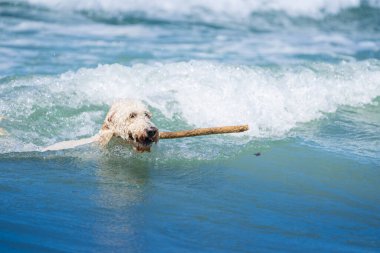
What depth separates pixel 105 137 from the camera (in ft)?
22.9

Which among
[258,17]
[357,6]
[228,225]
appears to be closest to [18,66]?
[228,225]

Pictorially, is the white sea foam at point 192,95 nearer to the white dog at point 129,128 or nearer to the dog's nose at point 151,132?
the white dog at point 129,128

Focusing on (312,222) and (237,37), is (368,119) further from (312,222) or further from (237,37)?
(237,37)

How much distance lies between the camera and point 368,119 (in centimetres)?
1027

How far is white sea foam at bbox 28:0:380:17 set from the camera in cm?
2114

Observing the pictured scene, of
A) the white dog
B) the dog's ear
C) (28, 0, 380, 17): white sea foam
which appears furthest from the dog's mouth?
(28, 0, 380, 17): white sea foam

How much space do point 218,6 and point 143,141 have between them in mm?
16651

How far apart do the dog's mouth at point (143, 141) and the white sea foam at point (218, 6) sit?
1507 centimetres

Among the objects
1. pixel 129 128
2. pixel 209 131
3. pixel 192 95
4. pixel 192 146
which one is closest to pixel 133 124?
pixel 129 128

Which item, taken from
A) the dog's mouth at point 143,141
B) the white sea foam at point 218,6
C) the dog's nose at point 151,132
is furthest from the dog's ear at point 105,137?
the white sea foam at point 218,6

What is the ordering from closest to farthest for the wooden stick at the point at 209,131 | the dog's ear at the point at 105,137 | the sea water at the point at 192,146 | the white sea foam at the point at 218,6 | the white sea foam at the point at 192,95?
the sea water at the point at 192,146
the wooden stick at the point at 209,131
the dog's ear at the point at 105,137
the white sea foam at the point at 192,95
the white sea foam at the point at 218,6

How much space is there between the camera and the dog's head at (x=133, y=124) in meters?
6.27

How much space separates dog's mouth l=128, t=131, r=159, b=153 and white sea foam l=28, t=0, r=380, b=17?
15074 mm

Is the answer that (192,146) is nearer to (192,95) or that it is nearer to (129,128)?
(129,128)
